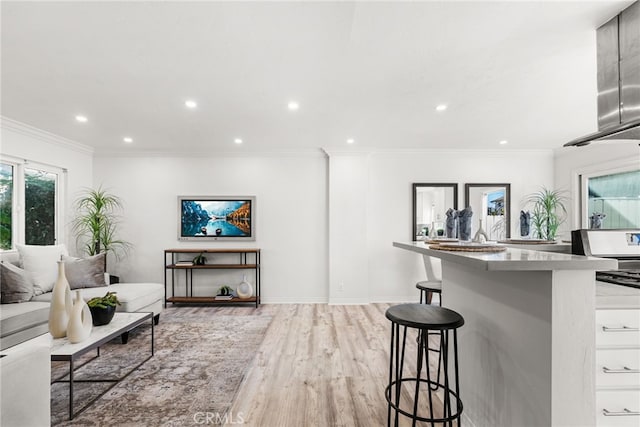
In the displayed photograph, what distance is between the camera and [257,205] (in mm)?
4980

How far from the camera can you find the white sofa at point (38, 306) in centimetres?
259

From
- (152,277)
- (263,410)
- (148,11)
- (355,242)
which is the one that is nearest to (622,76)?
(148,11)

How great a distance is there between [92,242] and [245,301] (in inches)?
94.3

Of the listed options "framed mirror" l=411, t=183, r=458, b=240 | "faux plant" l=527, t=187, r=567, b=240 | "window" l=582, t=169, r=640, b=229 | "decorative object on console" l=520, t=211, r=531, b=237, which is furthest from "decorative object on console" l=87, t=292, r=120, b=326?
"faux plant" l=527, t=187, r=567, b=240

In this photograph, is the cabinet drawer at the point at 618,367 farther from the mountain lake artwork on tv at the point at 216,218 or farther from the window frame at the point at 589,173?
the mountain lake artwork on tv at the point at 216,218

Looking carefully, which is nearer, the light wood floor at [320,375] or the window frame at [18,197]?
the light wood floor at [320,375]

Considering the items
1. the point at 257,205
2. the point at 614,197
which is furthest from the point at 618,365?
the point at 257,205

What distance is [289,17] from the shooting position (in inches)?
68.4

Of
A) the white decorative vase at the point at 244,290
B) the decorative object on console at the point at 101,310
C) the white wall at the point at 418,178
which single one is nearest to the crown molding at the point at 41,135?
A: the decorative object on console at the point at 101,310

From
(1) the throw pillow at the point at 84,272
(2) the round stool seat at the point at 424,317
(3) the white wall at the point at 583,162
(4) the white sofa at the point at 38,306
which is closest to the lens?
(2) the round stool seat at the point at 424,317

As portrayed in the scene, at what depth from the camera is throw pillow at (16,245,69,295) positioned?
3297 mm

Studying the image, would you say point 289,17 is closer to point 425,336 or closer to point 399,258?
point 425,336

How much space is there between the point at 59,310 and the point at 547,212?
19.4 ft

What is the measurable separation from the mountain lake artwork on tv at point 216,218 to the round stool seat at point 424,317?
365 centimetres
